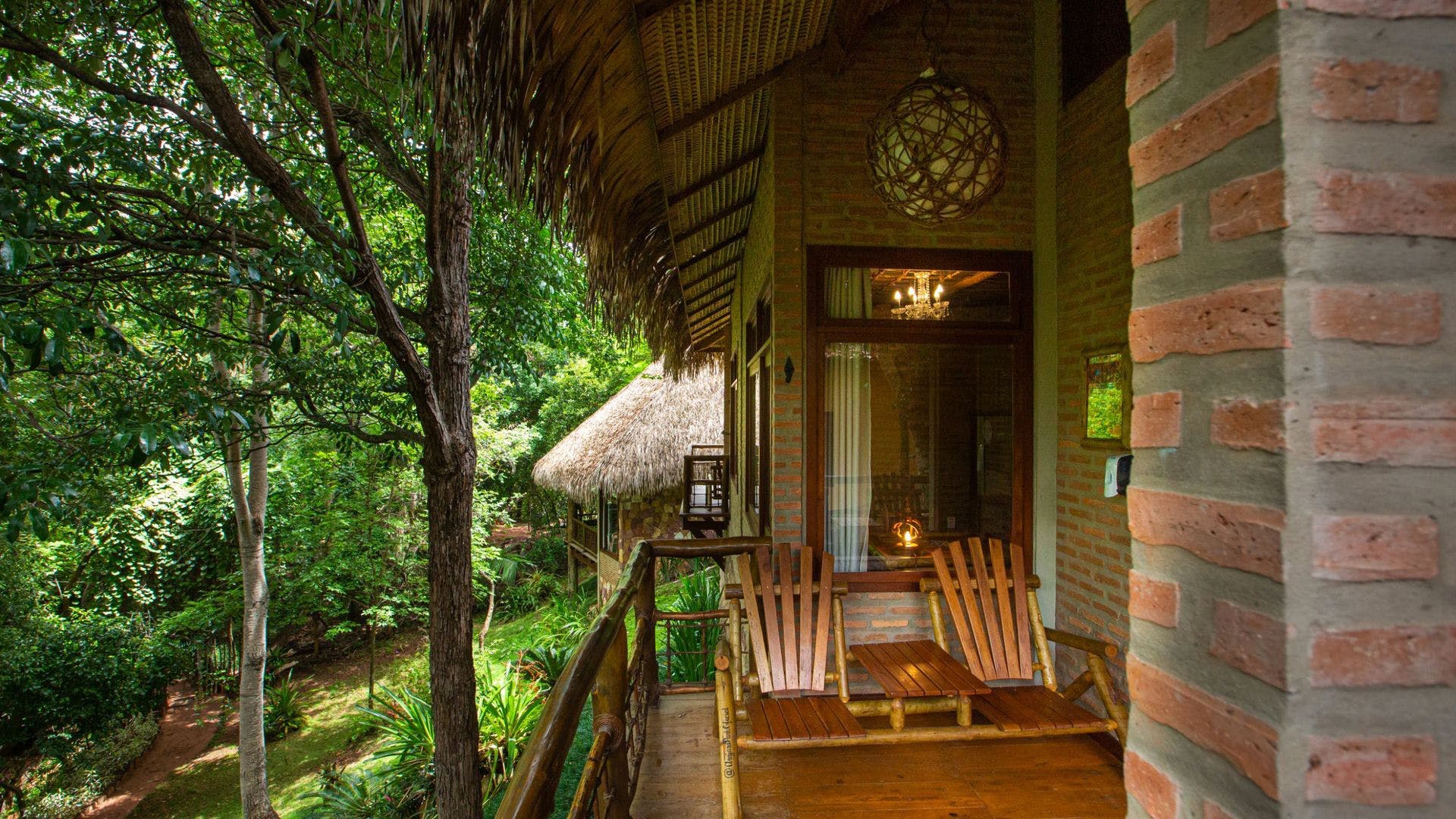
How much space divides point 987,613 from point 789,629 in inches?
37.5

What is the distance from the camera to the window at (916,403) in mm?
3566

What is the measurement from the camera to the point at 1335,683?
652 millimetres

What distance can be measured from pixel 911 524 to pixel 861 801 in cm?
155

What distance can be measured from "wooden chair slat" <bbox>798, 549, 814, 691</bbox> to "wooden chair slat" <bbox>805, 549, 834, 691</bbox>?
0.02m

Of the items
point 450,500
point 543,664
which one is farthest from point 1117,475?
point 543,664

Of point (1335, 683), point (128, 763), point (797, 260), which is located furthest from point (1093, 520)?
point (128, 763)

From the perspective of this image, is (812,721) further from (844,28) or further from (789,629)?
(844,28)

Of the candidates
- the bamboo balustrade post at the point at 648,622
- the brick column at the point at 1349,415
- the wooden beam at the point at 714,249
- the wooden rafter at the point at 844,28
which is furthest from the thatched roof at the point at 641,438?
the brick column at the point at 1349,415

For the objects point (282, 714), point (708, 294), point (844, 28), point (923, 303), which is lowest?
point (282, 714)

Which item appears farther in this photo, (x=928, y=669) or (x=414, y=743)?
(x=414, y=743)

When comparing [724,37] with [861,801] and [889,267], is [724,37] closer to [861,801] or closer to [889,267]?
[889,267]

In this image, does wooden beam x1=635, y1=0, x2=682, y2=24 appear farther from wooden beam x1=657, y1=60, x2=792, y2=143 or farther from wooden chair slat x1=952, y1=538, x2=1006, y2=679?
wooden chair slat x1=952, y1=538, x2=1006, y2=679

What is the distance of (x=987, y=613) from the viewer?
3088mm

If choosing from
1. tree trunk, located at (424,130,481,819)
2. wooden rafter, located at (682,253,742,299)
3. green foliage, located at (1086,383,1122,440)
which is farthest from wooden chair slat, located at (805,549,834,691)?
wooden rafter, located at (682,253,742,299)
